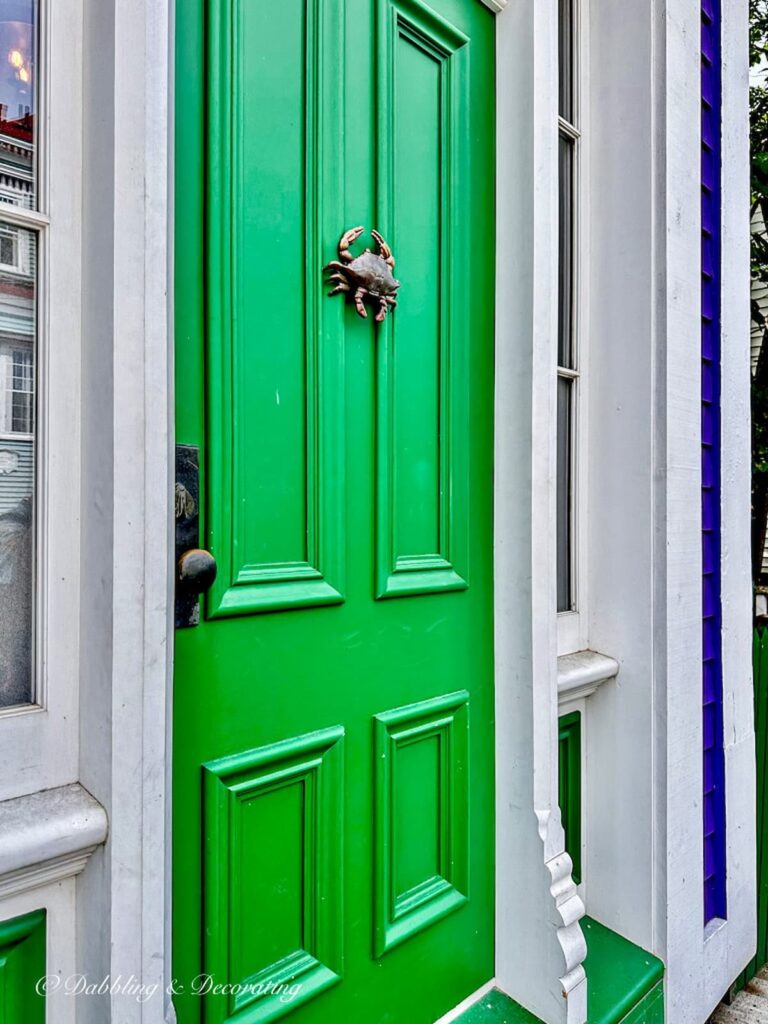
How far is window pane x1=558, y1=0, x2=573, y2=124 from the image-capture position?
1.66m

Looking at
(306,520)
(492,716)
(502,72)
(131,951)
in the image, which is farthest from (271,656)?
(502,72)

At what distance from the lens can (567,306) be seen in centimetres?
169

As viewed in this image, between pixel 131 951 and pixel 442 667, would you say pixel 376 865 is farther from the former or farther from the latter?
pixel 131 951

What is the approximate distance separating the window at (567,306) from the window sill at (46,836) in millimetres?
1190

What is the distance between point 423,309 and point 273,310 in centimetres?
36

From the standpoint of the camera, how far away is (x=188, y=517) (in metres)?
0.89

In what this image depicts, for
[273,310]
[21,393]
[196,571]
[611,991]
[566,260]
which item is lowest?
[611,991]

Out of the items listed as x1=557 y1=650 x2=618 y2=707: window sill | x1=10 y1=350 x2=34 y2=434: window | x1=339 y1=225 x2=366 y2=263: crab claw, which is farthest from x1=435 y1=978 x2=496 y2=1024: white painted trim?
x1=339 y1=225 x2=366 y2=263: crab claw

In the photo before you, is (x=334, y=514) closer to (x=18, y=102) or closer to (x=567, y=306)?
(x=18, y=102)

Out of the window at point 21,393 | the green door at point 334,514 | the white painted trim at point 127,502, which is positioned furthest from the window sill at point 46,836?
the window at point 21,393

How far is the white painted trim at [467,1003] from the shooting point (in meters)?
1.26

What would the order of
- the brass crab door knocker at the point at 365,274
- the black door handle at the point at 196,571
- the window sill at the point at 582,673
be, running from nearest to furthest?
the black door handle at the point at 196,571 → the brass crab door knocker at the point at 365,274 → the window sill at the point at 582,673

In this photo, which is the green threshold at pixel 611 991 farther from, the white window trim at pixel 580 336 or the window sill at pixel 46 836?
the window sill at pixel 46 836

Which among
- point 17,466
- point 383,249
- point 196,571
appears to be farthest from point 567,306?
point 17,466
